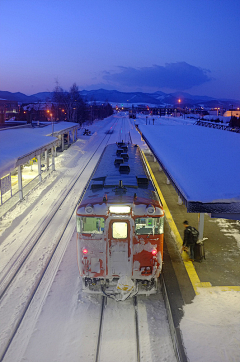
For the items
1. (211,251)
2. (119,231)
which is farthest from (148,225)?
(211,251)

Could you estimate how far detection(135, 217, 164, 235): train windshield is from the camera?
7.45 meters

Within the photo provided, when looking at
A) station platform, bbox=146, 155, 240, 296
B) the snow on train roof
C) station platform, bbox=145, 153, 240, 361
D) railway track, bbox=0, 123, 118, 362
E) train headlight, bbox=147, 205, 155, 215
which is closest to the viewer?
train headlight, bbox=147, 205, 155, 215

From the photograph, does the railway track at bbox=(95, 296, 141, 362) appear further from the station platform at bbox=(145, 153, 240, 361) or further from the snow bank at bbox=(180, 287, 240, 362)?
the snow bank at bbox=(180, 287, 240, 362)

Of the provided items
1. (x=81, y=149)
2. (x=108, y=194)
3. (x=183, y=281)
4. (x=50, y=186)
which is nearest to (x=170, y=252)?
(x=183, y=281)

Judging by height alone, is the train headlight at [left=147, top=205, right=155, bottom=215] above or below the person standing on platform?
above

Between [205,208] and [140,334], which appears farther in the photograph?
[205,208]

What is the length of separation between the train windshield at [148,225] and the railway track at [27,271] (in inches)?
152

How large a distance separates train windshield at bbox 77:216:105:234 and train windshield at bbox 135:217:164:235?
91 centimetres

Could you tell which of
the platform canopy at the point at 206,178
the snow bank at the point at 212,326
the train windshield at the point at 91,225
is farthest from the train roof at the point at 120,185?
the snow bank at the point at 212,326

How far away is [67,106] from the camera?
215 ft

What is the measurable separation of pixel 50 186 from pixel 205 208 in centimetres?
1483

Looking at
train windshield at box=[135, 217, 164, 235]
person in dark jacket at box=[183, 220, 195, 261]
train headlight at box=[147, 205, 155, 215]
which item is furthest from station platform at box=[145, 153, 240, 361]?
train headlight at box=[147, 205, 155, 215]

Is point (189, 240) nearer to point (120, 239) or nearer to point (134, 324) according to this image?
point (120, 239)

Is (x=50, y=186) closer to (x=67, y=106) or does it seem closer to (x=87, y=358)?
(x=87, y=358)
